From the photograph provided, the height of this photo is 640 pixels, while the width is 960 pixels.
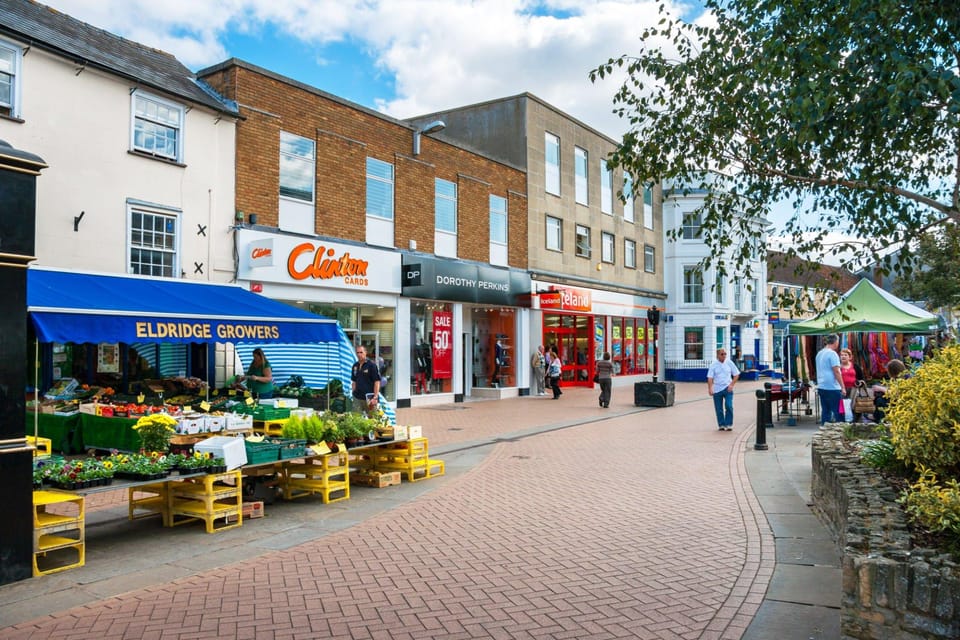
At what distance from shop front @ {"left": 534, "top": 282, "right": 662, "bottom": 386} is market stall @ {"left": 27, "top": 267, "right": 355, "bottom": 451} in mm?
15260

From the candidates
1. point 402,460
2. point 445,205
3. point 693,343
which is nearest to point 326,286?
point 445,205

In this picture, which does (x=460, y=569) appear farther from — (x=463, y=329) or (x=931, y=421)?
(x=463, y=329)

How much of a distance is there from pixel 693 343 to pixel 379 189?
22.6m

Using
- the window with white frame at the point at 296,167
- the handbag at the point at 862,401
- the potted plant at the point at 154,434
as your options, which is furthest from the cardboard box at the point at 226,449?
the handbag at the point at 862,401

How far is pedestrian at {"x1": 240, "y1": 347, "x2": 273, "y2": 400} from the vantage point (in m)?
12.7

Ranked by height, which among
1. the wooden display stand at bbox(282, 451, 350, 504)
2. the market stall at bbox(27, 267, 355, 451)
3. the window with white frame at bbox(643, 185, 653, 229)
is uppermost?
the window with white frame at bbox(643, 185, 653, 229)

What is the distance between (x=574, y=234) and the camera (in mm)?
28406

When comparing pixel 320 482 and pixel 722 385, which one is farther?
pixel 722 385

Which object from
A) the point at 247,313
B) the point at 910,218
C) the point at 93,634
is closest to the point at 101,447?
the point at 247,313

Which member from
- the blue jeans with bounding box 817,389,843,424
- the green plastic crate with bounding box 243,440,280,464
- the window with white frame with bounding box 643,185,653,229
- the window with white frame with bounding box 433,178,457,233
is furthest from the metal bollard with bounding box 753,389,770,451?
the window with white frame with bounding box 643,185,653,229

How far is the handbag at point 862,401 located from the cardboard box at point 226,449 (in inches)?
462

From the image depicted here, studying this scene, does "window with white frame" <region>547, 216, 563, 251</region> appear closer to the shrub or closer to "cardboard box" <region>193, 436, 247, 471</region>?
"cardboard box" <region>193, 436, 247, 471</region>

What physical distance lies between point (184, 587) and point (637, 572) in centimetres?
354

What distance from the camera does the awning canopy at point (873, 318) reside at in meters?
15.6
